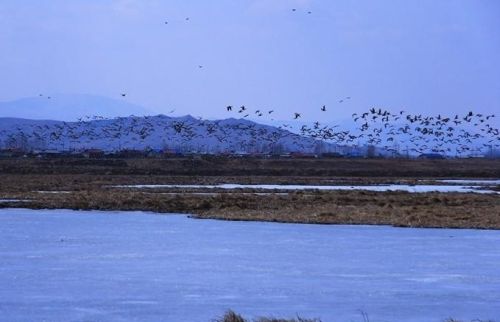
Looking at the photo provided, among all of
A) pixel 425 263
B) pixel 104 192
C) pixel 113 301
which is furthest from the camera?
pixel 104 192

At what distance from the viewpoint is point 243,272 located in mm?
20203

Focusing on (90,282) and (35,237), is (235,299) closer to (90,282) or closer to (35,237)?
(90,282)

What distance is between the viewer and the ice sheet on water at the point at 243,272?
16109mm

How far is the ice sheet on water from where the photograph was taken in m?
16.1

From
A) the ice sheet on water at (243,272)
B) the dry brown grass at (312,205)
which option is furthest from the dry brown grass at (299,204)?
the ice sheet on water at (243,272)

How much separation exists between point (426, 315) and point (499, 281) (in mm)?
3958

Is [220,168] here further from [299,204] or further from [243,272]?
[243,272]

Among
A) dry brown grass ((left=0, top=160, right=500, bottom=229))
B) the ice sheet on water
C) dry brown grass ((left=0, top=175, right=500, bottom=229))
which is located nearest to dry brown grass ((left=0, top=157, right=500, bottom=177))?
dry brown grass ((left=0, top=160, right=500, bottom=229))

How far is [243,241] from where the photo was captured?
26.0 metres

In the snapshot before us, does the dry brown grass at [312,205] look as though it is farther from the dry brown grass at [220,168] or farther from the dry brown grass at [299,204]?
the dry brown grass at [220,168]

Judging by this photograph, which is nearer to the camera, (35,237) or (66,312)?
(66,312)

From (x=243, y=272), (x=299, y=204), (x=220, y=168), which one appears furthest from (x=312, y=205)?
(x=220, y=168)

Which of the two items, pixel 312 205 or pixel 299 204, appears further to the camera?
pixel 299 204

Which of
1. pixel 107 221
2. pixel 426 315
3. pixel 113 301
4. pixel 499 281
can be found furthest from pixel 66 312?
pixel 107 221
